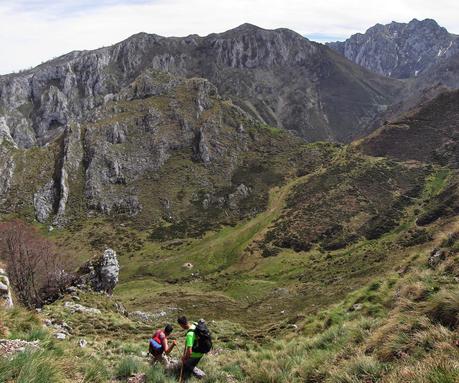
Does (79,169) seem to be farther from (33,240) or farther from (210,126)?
(33,240)

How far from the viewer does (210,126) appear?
191m

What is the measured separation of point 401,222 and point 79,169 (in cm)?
11945

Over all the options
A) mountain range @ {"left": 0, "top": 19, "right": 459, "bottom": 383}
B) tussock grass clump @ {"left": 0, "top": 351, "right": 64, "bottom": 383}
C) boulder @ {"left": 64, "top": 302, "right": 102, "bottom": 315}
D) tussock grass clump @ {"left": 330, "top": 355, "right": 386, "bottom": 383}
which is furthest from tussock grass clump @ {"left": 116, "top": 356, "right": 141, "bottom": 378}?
boulder @ {"left": 64, "top": 302, "right": 102, "bottom": 315}

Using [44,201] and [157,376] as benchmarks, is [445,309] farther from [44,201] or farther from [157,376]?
→ [44,201]

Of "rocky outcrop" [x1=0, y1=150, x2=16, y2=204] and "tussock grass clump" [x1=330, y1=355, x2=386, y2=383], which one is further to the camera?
"rocky outcrop" [x1=0, y1=150, x2=16, y2=204]

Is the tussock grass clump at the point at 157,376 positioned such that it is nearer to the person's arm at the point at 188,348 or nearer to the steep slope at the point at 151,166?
the person's arm at the point at 188,348

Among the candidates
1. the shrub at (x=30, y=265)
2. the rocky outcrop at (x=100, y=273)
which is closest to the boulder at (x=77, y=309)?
the shrub at (x=30, y=265)

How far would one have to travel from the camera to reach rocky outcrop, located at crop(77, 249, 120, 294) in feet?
177

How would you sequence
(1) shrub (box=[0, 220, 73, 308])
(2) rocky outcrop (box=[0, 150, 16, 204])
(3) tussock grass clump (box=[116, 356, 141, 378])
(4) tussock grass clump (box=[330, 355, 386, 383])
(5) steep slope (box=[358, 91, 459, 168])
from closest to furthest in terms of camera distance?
1. (4) tussock grass clump (box=[330, 355, 386, 383])
2. (3) tussock grass clump (box=[116, 356, 141, 378])
3. (1) shrub (box=[0, 220, 73, 308])
4. (5) steep slope (box=[358, 91, 459, 168])
5. (2) rocky outcrop (box=[0, 150, 16, 204])

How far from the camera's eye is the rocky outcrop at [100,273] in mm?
54031

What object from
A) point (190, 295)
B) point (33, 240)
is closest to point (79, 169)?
point (190, 295)

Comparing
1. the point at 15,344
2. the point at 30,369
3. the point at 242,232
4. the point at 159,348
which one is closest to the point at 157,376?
the point at 159,348

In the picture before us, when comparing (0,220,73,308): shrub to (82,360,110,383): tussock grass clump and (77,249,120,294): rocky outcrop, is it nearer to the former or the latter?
(77,249,120,294): rocky outcrop

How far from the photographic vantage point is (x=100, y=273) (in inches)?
2207
